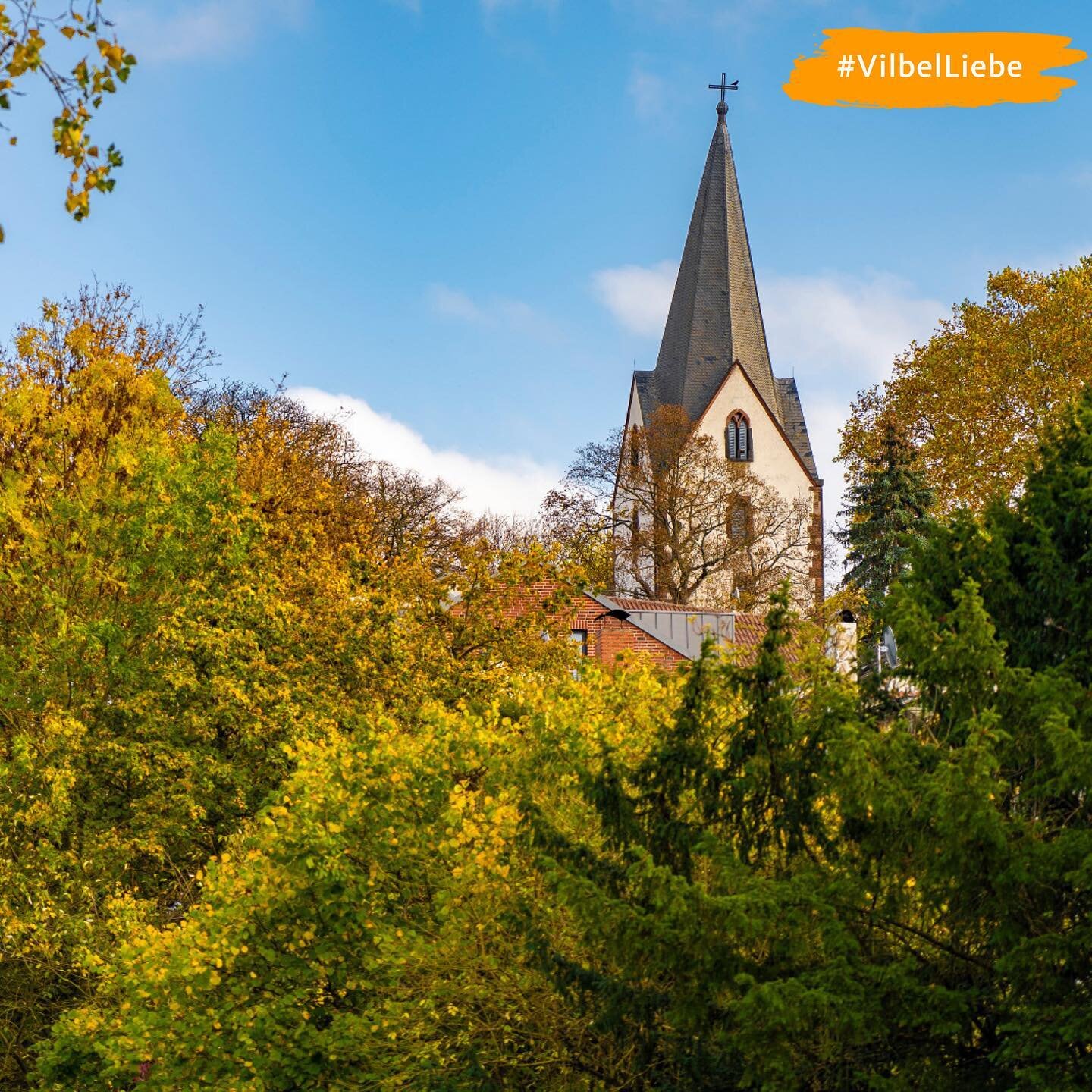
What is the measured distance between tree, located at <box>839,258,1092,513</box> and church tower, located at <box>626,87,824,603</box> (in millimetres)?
37271

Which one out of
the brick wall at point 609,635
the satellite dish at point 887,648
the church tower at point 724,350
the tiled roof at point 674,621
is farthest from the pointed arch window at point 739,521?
the satellite dish at point 887,648

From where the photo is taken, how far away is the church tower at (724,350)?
7400cm

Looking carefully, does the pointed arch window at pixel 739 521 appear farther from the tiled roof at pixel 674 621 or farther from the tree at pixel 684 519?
the tiled roof at pixel 674 621

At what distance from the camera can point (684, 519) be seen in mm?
58875

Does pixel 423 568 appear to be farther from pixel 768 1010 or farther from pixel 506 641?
pixel 768 1010

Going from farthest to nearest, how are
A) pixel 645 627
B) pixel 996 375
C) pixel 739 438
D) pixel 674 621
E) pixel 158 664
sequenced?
pixel 739 438 < pixel 674 621 < pixel 645 627 < pixel 996 375 < pixel 158 664

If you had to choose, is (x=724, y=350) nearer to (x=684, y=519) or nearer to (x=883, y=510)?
(x=684, y=519)

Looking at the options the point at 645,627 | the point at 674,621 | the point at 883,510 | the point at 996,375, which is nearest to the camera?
the point at 996,375

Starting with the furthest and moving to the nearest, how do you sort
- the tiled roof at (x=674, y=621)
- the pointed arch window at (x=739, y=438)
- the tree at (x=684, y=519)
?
the pointed arch window at (x=739, y=438)
the tree at (x=684, y=519)
the tiled roof at (x=674, y=621)

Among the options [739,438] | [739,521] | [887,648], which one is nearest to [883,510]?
[739,521]

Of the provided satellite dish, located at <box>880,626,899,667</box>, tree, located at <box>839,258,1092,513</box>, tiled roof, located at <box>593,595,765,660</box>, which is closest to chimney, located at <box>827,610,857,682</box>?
satellite dish, located at <box>880,626,899,667</box>

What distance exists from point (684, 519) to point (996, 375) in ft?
83.5

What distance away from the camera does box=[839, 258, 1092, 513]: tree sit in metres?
33.6

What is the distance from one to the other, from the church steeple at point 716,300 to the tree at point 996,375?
37.5 meters
